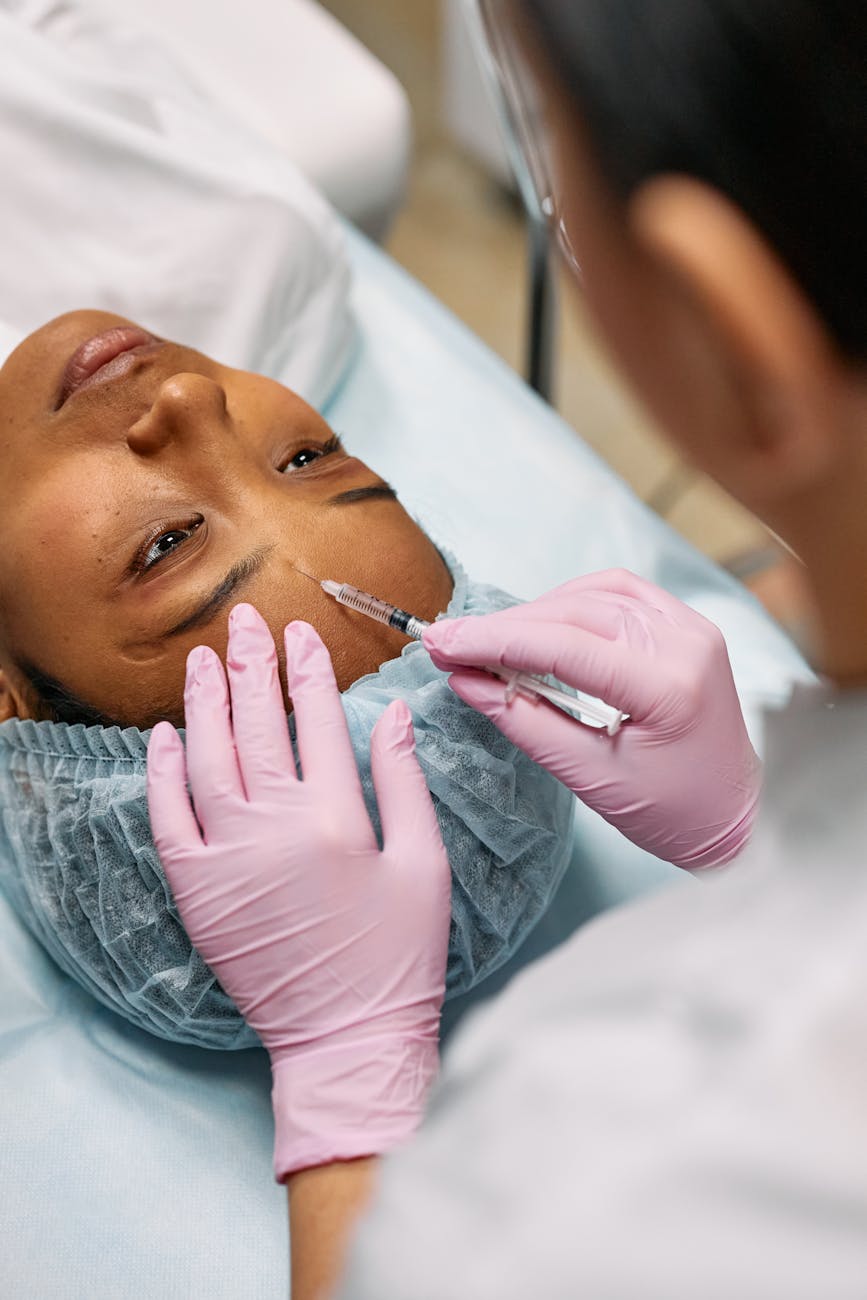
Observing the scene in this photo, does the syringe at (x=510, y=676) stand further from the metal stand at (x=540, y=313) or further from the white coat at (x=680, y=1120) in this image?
the metal stand at (x=540, y=313)

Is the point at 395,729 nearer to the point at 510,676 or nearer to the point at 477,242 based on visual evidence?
the point at 510,676

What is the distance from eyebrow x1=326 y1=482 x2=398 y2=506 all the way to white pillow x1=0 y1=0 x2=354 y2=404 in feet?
1.39

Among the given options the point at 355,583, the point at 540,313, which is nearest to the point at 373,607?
the point at 355,583

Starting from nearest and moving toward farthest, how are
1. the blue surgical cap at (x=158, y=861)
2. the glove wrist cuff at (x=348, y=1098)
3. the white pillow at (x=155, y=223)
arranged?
the glove wrist cuff at (x=348, y=1098) < the blue surgical cap at (x=158, y=861) < the white pillow at (x=155, y=223)

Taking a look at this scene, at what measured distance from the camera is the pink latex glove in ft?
3.13

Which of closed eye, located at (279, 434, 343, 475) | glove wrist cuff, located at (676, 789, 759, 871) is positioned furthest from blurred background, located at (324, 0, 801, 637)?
glove wrist cuff, located at (676, 789, 759, 871)

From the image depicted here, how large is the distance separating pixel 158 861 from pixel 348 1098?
0.25 meters

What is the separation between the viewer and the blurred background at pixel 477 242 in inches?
99.9

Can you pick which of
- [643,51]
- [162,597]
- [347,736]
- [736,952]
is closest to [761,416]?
[643,51]

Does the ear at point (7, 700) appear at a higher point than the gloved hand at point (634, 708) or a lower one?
lower

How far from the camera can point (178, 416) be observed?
3.56 feet

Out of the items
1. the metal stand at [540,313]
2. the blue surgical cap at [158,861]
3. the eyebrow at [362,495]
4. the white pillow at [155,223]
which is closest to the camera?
the blue surgical cap at [158,861]

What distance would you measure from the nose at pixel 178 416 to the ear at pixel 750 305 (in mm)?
619

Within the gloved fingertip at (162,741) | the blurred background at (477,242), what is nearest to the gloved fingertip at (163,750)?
the gloved fingertip at (162,741)
